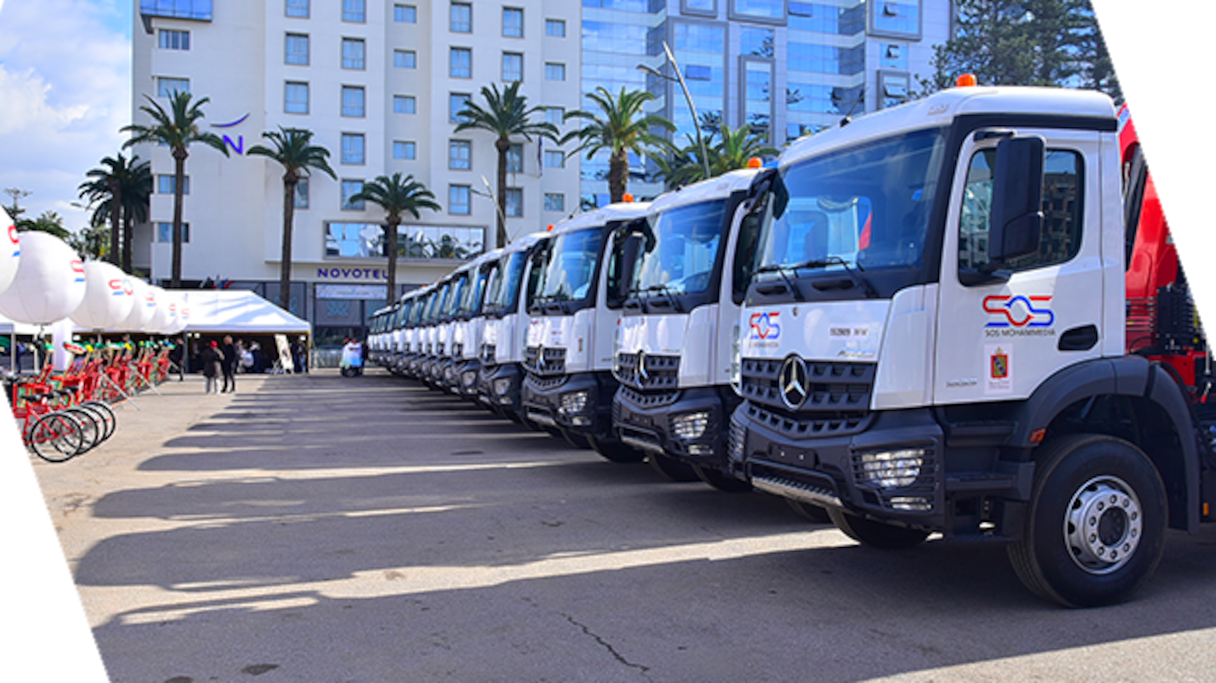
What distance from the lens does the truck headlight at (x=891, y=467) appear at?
5500 millimetres

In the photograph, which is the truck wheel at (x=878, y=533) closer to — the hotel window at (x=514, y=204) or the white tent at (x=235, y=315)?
the white tent at (x=235, y=315)

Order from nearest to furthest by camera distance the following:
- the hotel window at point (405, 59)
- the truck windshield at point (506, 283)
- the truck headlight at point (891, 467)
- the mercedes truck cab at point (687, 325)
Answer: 1. the truck headlight at point (891, 467)
2. the mercedes truck cab at point (687, 325)
3. the truck windshield at point (506, 283)
4. the hotel window at point (405, 59)

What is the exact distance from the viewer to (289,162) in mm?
A: 58719

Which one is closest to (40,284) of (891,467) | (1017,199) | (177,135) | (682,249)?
(682,249)

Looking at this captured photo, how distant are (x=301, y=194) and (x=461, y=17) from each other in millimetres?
15061

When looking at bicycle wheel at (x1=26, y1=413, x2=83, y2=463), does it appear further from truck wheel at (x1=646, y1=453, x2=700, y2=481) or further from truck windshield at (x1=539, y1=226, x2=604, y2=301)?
truck wheel at (x1=646, y1=453, x2=700, y2=481)

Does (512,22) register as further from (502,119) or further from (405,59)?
(502,119)

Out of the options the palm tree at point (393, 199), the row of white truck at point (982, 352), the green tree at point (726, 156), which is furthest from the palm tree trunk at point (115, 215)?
the row of white truck at point (982, 352)

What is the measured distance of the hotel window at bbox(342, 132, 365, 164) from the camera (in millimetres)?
63500

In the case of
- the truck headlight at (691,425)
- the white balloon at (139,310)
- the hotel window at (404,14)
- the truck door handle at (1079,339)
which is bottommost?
the truck headlight at (691,425)

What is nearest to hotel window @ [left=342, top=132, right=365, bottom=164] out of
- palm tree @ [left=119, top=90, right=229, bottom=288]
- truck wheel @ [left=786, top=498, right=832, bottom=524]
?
palm tree @ [left=119, top=90, right=229, bottom=288]

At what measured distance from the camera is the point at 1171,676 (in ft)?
15.4

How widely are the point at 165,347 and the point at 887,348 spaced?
105 feet

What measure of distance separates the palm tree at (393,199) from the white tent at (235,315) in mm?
15328
